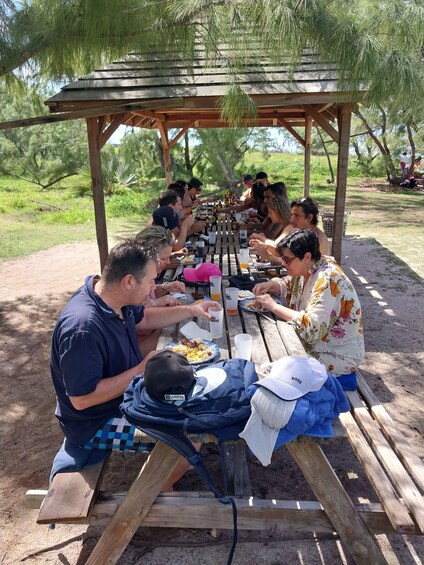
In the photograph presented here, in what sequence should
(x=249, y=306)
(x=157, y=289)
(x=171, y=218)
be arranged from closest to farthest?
(x=249, y=306) < (x=157, y=289) < (x=171, y=218)

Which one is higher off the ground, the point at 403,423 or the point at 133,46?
the point at 133,46

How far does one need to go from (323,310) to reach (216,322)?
24.8 inches

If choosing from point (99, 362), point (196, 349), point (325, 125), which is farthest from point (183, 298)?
point (325, 125)

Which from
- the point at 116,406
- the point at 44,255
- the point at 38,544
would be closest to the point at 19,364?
the point at 38,544

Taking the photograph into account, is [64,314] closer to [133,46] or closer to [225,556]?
[225,556]

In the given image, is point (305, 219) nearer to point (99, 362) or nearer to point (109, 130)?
point (99, 362)

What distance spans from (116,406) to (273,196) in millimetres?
4078

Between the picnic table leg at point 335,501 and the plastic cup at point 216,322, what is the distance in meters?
0.93

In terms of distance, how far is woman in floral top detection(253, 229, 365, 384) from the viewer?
2.70 m

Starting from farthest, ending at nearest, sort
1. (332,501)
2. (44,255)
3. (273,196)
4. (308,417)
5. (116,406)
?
(44,255) < (273,196) < (116,406) < (332,501) < (308,417)

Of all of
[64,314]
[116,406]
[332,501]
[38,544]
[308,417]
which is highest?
[64,314]

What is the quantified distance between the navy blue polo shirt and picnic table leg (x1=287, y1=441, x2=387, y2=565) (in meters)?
0.88

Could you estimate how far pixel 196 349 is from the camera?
2.44 metres

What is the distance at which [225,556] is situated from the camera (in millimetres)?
2303
